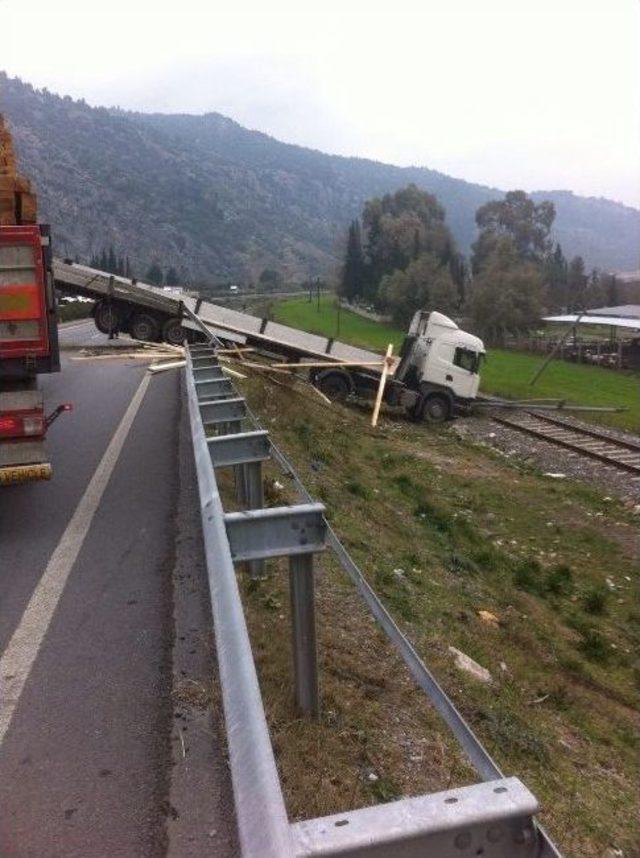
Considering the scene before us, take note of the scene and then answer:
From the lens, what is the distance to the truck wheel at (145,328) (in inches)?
1053

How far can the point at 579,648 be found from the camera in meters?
8.34

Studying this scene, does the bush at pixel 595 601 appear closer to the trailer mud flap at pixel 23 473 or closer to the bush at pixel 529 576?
the bush at pixel 529 576

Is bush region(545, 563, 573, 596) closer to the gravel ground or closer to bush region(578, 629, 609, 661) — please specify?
bush region(578, 629, 609, 661)

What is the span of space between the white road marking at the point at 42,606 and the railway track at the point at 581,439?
44.5 feet

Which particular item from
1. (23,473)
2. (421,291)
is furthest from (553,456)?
(421,291)

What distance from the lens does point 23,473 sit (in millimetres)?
7477

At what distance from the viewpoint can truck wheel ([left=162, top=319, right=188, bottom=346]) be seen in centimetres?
2650

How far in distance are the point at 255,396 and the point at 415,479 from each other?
4472mm

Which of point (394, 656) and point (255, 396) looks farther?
point (255, 396)

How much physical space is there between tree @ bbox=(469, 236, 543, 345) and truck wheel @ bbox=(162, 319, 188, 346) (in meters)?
37.6

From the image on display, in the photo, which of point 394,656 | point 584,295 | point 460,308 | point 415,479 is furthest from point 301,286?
point 394,656

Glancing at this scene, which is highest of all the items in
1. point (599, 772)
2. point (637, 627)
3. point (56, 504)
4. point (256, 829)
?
point (256, 829)

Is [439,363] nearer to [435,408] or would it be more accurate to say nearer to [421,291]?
[435,408]

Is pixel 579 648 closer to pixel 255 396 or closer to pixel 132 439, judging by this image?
pixel 132 439
